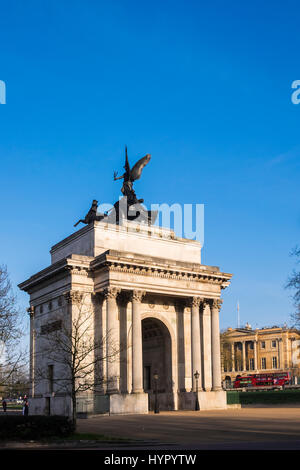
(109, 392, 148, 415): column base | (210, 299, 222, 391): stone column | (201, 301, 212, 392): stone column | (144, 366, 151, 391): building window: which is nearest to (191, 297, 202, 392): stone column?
(201, 301, 212, 392): stone column

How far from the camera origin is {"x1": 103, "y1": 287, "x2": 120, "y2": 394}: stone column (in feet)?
153

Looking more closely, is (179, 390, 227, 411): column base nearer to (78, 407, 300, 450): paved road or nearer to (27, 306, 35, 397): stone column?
(27, 306, 35, 397): stone column

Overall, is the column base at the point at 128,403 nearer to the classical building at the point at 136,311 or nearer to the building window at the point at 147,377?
the classical building at the point at 136,311

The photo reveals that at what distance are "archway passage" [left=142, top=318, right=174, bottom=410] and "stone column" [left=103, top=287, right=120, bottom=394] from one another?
21.6 feet

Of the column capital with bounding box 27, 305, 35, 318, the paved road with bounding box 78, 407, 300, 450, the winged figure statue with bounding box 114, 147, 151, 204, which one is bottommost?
the paved road with bounding box 78, 407, 300, 450

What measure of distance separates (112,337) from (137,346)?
7.51ft

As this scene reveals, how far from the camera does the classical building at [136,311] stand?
4794cm

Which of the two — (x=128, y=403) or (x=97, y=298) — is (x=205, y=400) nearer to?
(x=128, y=403)

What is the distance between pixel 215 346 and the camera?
5441 cm

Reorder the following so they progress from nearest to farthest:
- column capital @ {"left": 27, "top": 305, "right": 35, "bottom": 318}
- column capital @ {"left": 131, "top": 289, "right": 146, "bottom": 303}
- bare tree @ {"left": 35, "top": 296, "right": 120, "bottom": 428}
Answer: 1. bare tree @ {"left": 35, "top": 296, "right": 120, "bottom": 428}
2. column capital @ {"left": 131, "top": 289, "right": 146, "bottom": 303}
3. column capital @ {"left": 27, "top": 305, "right": 35, "bottom": 318}

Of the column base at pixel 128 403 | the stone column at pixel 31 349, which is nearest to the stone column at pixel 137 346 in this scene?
the column base at pixel 128 403

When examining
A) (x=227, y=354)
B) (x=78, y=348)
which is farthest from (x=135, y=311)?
(x=227, y=354)

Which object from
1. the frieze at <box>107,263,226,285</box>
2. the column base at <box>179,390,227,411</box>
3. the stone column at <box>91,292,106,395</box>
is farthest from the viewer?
the column base at <box>179,390,227,411</box>

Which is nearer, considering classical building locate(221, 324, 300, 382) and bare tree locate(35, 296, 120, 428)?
bare tree locate(35, 296, 120, 428)
